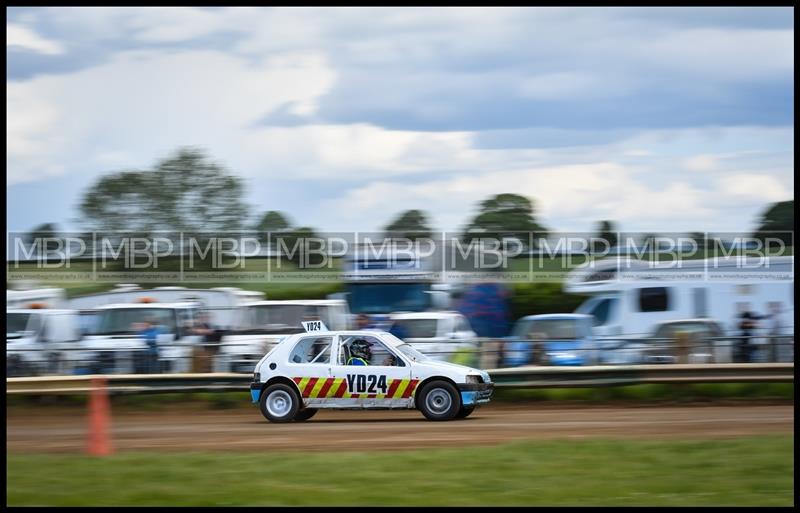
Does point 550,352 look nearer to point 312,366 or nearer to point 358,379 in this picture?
point 358,379

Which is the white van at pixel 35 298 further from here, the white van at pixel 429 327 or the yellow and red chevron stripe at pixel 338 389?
the yellow and red chevron stripe at pixel 338 389

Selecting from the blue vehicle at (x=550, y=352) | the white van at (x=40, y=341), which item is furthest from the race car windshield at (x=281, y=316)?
the blue vehicle at (x=550, y=352)

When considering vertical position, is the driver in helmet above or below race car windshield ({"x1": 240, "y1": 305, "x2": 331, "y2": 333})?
below

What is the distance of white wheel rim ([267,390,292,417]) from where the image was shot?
1558 cm

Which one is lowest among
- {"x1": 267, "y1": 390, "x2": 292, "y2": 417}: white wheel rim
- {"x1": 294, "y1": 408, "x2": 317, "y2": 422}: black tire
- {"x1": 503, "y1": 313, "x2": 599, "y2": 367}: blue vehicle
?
{"x1": 294, "y1": 408, "x2": 317, "y2": 422}: black tire

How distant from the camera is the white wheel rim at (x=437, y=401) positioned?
50.0 ft

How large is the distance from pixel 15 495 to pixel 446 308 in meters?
17.0

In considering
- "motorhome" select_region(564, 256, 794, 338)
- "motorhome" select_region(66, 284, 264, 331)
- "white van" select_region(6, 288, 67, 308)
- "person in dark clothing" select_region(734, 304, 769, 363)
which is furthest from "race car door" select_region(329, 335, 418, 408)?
"white van" select_region(6, 288, 67, 308)

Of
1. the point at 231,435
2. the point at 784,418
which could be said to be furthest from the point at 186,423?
the point at 784,418

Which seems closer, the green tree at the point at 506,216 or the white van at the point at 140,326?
the white van at the point at 140,326

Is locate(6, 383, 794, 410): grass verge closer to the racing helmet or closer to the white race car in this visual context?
the white race car

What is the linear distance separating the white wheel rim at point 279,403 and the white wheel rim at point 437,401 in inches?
80.0

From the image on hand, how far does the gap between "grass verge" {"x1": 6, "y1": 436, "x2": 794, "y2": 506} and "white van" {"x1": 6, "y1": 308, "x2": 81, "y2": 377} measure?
7.47 metres

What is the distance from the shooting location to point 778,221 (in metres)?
28.7
